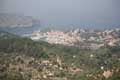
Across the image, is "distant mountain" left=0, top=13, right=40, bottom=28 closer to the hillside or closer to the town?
the town

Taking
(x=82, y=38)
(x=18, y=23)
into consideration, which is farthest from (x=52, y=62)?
(x=18, y=23)

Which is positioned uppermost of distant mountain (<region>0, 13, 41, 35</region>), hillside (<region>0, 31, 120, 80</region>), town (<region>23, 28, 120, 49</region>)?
distant mountain (<region>0, 13, 41, 35</region>)

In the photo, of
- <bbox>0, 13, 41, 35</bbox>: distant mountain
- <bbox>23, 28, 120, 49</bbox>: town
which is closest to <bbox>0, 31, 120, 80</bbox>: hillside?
<bbox>23, 28, 120, 49</bbox>: town

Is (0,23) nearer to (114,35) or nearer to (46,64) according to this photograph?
(114,35)

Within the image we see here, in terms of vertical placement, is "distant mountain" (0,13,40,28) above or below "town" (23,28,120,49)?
above

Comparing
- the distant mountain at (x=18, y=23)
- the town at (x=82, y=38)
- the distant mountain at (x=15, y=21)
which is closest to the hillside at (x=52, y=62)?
the town at (x=82, y=38)

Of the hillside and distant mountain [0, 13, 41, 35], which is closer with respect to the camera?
the hillside

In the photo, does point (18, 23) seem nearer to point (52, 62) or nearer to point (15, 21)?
point (15, 21)

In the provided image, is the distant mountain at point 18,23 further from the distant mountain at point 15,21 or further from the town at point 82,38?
the town at point 82,38
